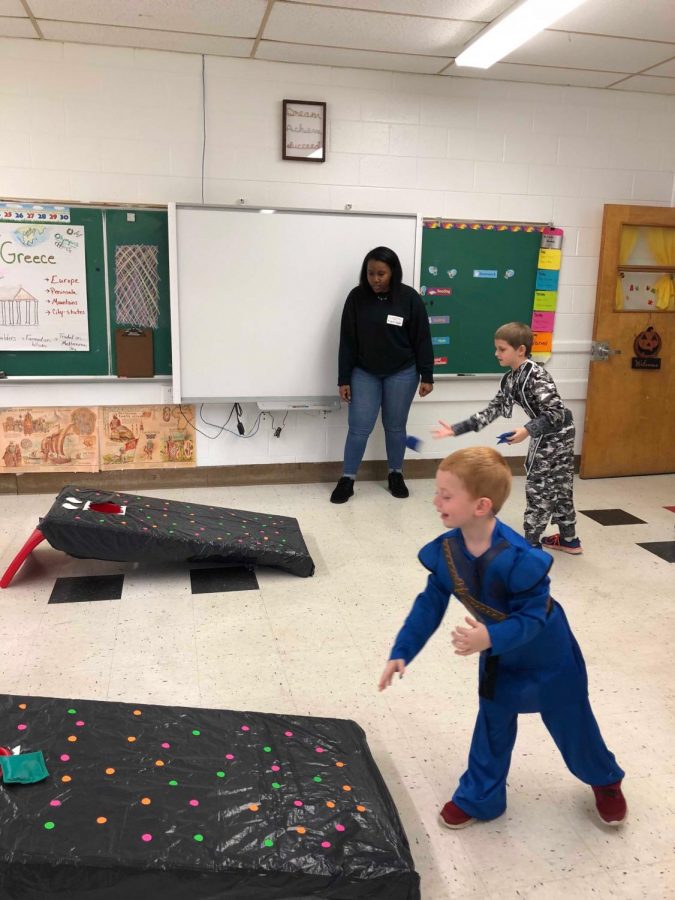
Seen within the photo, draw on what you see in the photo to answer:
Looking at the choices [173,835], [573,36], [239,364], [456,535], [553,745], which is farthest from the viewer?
[239,364]

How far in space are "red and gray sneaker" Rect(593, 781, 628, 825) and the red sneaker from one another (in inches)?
13.4

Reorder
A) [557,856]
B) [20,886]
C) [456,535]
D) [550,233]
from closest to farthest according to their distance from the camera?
[20,886]
[456,535]
[557,856]
[550,233]

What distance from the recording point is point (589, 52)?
4.21 meters

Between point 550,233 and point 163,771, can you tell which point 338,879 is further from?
point 550,233

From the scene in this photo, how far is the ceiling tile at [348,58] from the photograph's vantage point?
4.21m

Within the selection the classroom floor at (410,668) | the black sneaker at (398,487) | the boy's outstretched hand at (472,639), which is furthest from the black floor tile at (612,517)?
the boy's outstretched hand at (472,639)

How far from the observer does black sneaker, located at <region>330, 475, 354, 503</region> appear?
4668 mm

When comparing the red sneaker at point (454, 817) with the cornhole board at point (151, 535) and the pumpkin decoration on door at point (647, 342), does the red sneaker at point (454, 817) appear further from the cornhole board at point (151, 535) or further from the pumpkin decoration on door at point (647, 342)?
the pumpkin decoration on door at point (647, 342)

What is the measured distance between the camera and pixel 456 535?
170 cm

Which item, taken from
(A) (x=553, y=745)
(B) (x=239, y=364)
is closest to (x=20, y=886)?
(A) (x=553, y=745)

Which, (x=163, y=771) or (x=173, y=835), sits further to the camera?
(x=163, y=771)

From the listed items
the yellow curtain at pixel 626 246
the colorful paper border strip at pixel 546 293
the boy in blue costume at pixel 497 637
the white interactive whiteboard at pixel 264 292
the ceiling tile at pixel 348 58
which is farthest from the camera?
the yellow curtain at pixel 626 246

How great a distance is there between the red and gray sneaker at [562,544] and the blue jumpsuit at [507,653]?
78.9 inches

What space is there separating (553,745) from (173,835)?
1.22 meters
